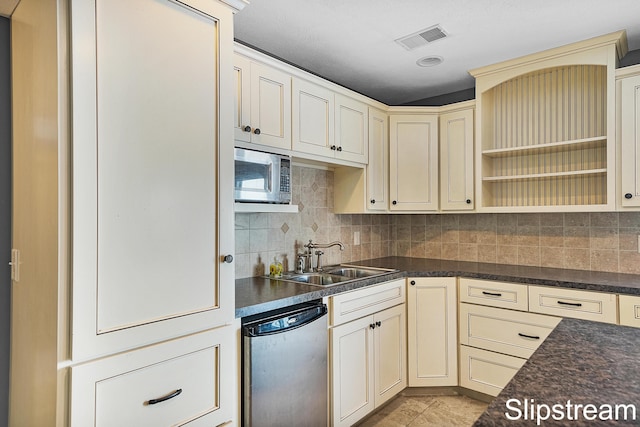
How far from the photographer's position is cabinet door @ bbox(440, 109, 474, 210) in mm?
3012

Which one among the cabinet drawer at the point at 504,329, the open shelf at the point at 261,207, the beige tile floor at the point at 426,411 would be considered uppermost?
the open shelf at the point at 261,207

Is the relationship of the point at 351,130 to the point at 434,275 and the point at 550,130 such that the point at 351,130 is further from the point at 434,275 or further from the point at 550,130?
the point at 550,130

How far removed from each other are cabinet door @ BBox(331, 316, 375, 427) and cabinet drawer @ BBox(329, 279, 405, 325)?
2.0 inches

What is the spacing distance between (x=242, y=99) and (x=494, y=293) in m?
2.06

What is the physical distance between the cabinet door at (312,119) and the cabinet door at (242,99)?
352 mm

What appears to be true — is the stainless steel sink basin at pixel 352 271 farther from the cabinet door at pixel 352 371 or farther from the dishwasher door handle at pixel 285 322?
the dishwasher door handle at pixel 285 322

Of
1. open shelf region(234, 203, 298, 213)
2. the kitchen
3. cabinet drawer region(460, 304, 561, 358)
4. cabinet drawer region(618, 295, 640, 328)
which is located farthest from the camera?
cabinet drawer region(460, 304, 561, 358)

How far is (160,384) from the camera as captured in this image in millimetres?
1336

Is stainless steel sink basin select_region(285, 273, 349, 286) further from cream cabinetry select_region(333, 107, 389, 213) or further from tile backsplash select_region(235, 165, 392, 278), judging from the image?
cream cabinetry select_region(333, 107, 389, 213)


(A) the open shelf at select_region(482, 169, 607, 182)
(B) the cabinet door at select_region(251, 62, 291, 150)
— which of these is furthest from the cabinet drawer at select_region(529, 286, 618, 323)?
(B) the cabinet door at select_region(251, 62, 291, 150)

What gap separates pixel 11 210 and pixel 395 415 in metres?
2.46

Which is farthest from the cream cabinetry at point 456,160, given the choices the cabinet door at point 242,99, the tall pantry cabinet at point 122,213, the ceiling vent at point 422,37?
the tall pantry cabinet at point 122,213

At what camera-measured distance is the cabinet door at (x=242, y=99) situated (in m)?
2.02

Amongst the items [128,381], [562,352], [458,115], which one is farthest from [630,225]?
[128,381]
